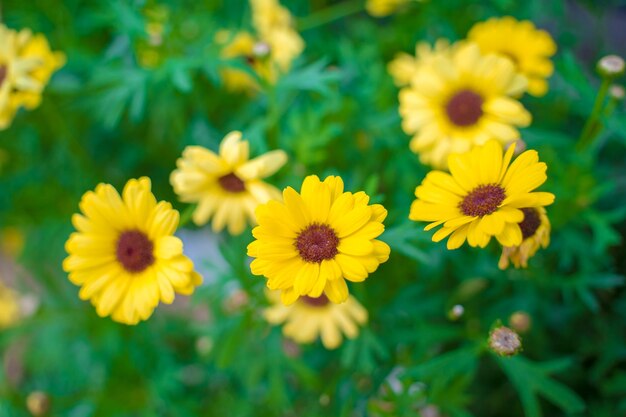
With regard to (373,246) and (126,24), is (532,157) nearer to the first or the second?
(373,246)

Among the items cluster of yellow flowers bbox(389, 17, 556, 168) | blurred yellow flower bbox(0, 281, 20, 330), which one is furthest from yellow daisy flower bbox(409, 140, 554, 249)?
blurred yellow flower bbox(0, 281, 20, 330)

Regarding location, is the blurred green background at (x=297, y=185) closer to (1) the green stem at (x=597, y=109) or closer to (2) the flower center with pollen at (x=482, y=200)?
(1) the green stem at (x=597, y=109)

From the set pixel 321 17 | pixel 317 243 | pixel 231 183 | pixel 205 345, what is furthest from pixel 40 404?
pixel 321 17

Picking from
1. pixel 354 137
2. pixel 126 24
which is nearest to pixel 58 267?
pixel 126 24

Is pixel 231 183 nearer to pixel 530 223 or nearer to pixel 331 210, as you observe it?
pixel 331 210

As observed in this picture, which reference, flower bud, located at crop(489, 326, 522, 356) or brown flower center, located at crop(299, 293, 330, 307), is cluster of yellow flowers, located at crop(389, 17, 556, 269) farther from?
brown flower center, located at crop(299, 293, 330, 307)
